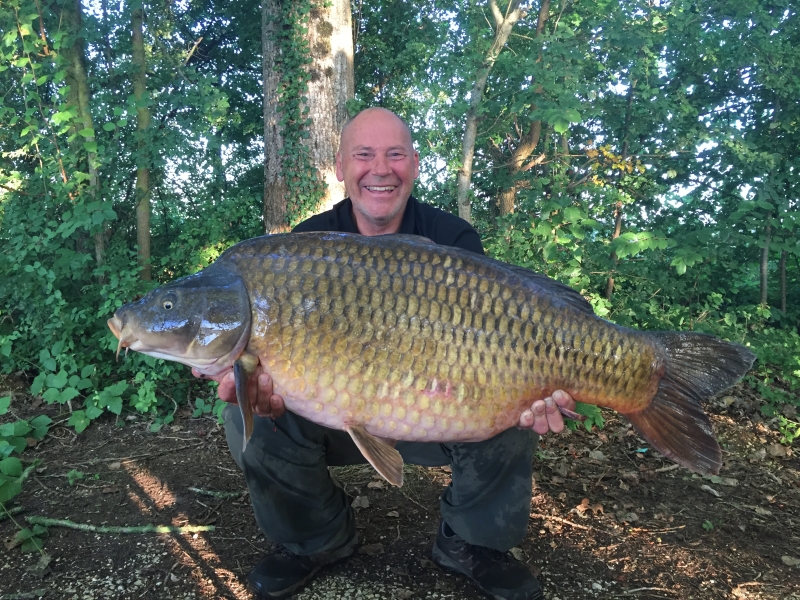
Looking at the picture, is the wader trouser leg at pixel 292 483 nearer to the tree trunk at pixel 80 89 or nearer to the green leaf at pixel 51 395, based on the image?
the green leaf at pixel 51 395

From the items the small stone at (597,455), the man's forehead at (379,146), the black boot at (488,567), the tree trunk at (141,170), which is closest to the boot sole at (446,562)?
the black boot at (488,567)

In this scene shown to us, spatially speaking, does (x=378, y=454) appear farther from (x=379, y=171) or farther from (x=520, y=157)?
(x=520, y=157)

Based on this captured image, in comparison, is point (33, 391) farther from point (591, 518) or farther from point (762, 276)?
point (762, 276)

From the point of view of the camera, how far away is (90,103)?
3.30m

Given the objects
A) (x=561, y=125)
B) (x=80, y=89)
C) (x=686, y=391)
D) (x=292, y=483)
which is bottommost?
(x=292, y=483)

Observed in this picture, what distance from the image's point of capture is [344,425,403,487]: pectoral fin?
140cm

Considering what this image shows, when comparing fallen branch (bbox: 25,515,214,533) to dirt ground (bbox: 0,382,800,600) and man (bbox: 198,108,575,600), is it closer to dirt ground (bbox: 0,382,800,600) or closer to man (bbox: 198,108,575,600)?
dirt ground (bbox: 0,382,800,600)

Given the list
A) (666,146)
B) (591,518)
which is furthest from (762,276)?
(591,518)

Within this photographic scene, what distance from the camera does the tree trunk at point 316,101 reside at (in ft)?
10.9

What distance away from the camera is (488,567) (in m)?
1.67

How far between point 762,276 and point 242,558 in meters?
3.73

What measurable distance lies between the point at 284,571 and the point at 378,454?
1.78 feet

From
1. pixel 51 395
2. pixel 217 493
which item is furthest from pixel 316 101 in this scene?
pixel 217 493

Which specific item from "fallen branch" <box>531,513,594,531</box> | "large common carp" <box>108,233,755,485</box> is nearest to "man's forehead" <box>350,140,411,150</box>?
"large common carp" <box>108,233,755,485</box>
